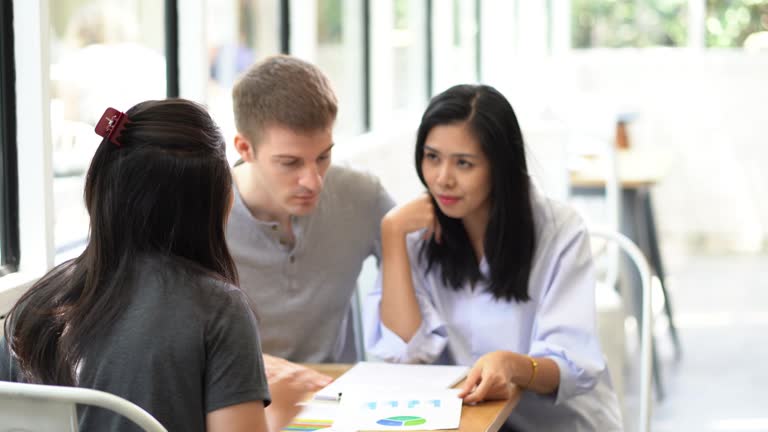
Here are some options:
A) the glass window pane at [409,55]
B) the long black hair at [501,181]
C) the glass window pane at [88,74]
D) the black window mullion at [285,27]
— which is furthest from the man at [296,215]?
the glass window pane at [409,55]

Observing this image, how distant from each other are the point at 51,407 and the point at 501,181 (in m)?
1.03

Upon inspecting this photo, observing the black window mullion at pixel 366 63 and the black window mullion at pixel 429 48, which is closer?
the black window mullion at pixel 366 63

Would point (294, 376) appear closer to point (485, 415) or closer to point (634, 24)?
point (485, 415)

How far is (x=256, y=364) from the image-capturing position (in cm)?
123

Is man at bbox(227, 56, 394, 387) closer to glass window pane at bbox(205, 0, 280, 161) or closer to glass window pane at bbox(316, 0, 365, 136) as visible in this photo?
glass window pane at bbox(205, 0, 280, 161)

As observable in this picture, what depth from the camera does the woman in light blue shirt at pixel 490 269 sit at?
6.13ft

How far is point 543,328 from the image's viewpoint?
6.07 ft

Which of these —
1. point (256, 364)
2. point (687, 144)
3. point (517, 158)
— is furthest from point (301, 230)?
point (687, 144)

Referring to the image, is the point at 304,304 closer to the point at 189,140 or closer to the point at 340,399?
the point at 340,399

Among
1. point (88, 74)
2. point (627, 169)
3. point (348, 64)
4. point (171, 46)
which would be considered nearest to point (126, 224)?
point (171, 46)

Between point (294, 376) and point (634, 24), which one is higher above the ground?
point (634, 24)

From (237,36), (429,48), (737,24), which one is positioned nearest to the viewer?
(237,36)

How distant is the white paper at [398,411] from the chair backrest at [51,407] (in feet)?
1.51

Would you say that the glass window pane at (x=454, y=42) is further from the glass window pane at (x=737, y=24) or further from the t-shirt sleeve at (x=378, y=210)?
the t-shirt sleeve at (x=378, y=210)
